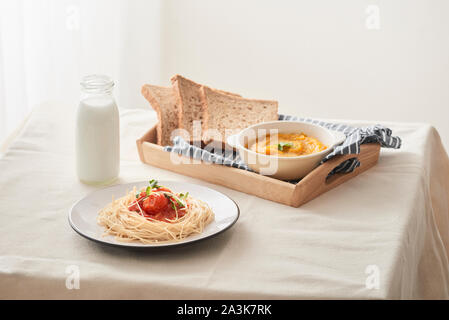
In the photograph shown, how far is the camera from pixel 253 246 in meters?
1.11

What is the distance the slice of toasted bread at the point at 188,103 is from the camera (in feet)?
5.59

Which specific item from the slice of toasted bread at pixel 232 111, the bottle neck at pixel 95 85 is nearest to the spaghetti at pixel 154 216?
the bottle neck at pixel 95 85

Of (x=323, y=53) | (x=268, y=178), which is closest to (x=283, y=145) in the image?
(x=268, y=178)

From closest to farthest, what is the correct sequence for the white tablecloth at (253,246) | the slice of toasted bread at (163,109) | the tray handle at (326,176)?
the white tablecloth at (253,246)
the tray handle at (326,176)
the slice of toasted bread at (163,109)

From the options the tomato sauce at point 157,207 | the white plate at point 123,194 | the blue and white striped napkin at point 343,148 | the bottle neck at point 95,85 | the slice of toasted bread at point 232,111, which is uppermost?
the bottle neck at point 95,85

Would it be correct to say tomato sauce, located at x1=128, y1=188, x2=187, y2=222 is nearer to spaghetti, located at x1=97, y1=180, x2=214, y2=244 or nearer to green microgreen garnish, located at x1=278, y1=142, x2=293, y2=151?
spaghetti, located at x1=97, y1=180, x2=214, y2=244

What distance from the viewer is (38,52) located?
283 centimetres

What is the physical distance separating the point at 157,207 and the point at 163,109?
58 centimetres

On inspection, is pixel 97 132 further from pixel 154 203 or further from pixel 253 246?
pixel 253 246

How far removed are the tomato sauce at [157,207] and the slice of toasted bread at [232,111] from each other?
1.82 feet

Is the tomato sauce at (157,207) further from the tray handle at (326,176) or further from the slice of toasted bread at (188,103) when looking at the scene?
the slice of toasted bread at (188,103)

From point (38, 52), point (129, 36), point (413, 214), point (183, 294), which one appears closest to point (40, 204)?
point (183, 294)

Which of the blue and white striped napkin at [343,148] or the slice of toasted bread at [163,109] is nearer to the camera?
the blue and white striped napkin at [343,148]

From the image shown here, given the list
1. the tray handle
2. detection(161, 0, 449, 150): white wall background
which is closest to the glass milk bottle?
the tray handle
